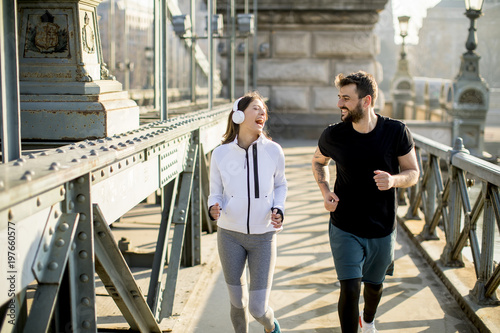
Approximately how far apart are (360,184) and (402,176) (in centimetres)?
25

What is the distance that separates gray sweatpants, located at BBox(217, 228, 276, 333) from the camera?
4156 mm

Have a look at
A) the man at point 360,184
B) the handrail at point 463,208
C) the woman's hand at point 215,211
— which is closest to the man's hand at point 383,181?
the man at point 360,184

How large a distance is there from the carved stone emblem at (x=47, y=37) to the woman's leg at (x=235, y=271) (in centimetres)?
163

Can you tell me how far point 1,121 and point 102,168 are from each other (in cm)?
72

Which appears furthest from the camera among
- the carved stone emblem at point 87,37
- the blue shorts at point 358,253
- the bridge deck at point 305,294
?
the bridge deck at point 305,294

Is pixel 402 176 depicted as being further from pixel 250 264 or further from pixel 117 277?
pixel 117 277

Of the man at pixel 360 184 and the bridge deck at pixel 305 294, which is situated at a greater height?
the man at pixel 360 184

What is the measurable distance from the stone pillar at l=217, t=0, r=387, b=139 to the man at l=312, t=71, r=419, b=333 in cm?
1302

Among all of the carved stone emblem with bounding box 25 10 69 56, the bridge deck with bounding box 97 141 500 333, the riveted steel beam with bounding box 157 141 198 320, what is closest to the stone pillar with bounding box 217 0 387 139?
the bridge deck with bounding box 97 141 500 333

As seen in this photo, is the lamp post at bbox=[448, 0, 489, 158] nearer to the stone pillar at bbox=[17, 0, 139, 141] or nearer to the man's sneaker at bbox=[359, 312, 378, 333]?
the man's sneaker at bbox=[359, 312, 378, 333]

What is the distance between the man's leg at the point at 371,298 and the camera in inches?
180

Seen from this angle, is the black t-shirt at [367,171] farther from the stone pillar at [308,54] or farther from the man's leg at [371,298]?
the stone pillar at [308,54]

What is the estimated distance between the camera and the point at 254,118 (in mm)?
4223

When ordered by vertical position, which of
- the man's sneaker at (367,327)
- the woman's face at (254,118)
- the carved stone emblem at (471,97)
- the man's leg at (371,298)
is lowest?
the man's sneaker at (367,327)
